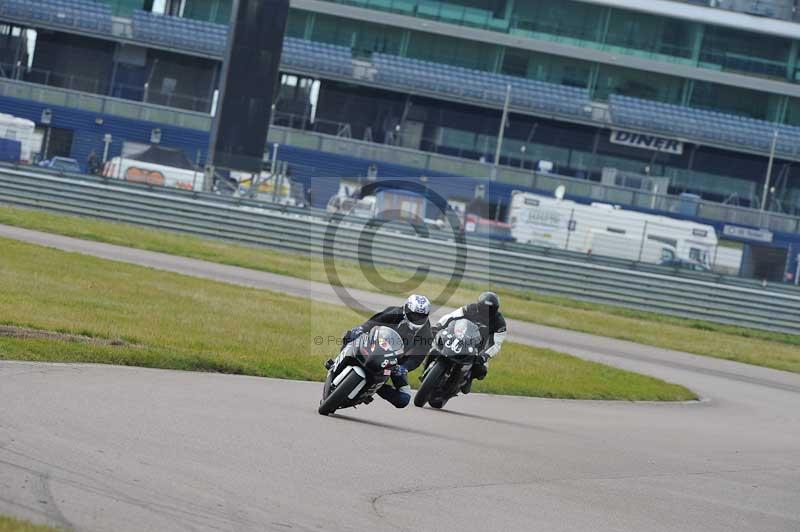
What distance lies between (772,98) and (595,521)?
5669 cm

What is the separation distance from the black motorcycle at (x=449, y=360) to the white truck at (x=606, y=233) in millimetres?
25768

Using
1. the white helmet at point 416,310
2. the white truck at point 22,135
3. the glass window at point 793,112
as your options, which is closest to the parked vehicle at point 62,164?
the white truck at point 22,135

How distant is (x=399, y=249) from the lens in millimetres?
32938

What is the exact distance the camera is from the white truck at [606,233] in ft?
125

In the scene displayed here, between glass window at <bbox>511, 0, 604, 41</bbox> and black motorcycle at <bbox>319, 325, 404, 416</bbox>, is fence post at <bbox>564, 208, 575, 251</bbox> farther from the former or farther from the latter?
black motorcycle at <bbox>319, 325, 404, 416</bbox>

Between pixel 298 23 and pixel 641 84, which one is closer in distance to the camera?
pixel 298 23

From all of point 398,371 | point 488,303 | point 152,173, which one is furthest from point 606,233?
point 398,371

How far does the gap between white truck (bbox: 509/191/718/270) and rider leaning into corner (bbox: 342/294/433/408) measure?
2698 cm

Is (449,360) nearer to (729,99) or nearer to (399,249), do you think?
(399,249)

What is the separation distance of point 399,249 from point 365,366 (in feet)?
74.5

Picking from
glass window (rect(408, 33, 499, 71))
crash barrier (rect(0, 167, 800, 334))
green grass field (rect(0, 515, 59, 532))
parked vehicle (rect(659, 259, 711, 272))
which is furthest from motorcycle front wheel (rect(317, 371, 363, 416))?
glass window (rect(408, 33, 499, 71))

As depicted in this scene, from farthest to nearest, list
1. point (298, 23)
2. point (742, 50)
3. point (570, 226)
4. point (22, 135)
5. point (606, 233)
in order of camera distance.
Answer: point (742, 50) < point (298, 23) < point (22, 135) < point (570, 226) < point (606, 233)

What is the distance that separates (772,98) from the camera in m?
60.4

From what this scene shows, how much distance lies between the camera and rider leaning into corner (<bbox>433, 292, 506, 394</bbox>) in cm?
1264
